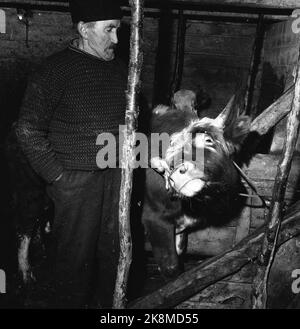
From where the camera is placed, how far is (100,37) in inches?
121

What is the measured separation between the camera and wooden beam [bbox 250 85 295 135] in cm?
312

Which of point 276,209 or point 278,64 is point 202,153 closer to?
point 276,209

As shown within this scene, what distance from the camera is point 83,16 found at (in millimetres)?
3031

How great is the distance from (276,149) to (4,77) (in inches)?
162

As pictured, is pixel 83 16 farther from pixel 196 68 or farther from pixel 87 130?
pixel 196 68

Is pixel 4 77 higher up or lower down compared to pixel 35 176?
higher up

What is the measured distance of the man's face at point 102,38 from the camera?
3.04 metres

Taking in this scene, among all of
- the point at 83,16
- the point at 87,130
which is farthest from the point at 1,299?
the point at 83,16

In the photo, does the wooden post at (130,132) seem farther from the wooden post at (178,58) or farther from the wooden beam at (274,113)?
the wooden post at (178,58)

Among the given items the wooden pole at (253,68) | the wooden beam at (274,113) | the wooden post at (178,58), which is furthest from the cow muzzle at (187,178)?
the wooden pole at (253,68)

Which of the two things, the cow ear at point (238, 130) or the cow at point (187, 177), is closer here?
the cow at point (187, 177)

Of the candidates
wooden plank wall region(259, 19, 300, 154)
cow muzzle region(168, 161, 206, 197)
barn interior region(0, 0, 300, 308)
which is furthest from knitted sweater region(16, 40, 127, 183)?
wooden plank wall region(259, 19, 300, 154)

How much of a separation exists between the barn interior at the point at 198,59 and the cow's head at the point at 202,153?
0.86m

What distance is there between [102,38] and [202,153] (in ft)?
4.32
